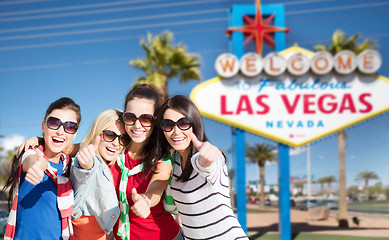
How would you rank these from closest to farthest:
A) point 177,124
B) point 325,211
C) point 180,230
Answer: point 177,124
point 180,230
point 325,211

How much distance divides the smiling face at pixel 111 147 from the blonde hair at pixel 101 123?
31 millimetres

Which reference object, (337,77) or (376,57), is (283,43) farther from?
(376,57)

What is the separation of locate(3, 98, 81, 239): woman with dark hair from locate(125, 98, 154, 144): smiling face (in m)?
0.43

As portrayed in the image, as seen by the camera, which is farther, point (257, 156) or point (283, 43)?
point (257, 156)

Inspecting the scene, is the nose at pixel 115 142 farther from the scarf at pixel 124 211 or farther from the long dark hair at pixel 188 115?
the long dark hair at pixel 188 115

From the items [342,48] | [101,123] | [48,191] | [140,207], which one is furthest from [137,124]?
[342,48]

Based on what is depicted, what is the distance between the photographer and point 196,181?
2.36 meters

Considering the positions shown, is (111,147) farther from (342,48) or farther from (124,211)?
(342,48)

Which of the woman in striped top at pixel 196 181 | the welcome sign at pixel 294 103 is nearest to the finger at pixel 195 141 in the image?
the woman in striped top at pixel 196 181

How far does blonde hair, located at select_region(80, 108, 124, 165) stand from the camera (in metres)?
2.67

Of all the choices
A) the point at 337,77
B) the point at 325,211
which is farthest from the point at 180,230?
the point at 325,211

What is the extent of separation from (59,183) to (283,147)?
8.20m

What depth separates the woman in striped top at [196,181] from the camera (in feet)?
7.55

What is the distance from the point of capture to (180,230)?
2.79 metres
